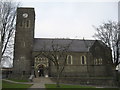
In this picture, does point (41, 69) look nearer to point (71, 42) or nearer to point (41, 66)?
point (41, 66)

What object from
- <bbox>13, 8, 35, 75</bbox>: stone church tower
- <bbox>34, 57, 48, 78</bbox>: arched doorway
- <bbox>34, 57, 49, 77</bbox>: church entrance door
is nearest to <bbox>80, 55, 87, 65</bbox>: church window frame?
<bbox>34, 57, 49, 77</bbox>: church entrance door

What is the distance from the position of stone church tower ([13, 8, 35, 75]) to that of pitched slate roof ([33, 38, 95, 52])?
3184mm

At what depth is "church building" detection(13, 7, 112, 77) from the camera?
54.0 m

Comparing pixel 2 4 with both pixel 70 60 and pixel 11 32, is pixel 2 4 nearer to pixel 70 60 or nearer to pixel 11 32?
pixel 11 32

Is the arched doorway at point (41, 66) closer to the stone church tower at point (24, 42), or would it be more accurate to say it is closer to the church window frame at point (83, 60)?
the stone church tower at point (24, 42)

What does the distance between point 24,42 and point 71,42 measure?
15.9 metres

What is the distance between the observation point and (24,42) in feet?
182

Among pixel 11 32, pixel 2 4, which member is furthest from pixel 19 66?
pixel 2 4

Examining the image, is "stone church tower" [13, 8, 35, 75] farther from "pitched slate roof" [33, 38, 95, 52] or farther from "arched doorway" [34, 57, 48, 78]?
"pitched slate roof" [33, 38, 95, 52]

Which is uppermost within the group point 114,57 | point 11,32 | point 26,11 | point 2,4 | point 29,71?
point 26,11

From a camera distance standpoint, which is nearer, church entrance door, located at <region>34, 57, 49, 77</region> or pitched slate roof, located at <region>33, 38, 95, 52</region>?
church entrance door, located at <region>34, 57, 49, 77</region>

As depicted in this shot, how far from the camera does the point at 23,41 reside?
55.6m

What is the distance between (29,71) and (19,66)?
10.7 feet

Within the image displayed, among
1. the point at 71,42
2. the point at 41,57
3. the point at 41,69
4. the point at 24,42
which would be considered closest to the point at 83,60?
the point at 71,42
